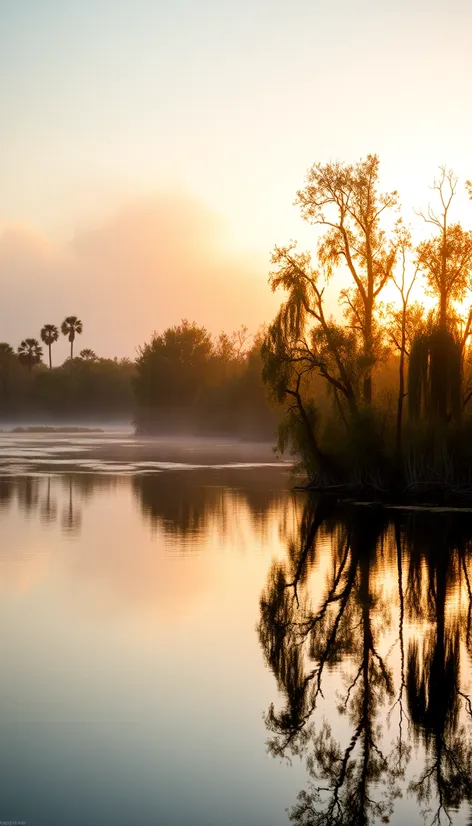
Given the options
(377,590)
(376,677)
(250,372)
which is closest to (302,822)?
(376,677)

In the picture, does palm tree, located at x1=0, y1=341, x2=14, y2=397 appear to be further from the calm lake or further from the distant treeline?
the calm lake

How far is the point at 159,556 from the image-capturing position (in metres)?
19.7

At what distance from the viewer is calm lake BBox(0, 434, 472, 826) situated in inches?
302

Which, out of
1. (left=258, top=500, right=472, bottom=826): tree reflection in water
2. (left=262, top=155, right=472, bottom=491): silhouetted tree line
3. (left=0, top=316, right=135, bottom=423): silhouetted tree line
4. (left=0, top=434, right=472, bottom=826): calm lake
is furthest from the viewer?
(left=0, top=316, right=135, bottom=423): silhouetted tree line

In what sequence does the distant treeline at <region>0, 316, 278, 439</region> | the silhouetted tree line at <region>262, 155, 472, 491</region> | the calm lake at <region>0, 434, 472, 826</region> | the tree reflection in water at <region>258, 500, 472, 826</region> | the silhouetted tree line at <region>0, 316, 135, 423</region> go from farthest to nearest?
the silhouetted tree line at <region>0, 316, 135, 423</region> < the distant treeline at <region>0, 316, 278, 439</region> < the silhouetted tree line at <region>262, 155, 472, 491</region> < the tree reflection in water at <region>258, 500, 472, 826</region> < the calm lake at <region>0, 434, 472, 826</region>

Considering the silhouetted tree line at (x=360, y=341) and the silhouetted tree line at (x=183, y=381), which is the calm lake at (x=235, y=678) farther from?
the silhouetted tree line at (x=183, y=381)

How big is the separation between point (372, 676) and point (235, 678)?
55.4 inches

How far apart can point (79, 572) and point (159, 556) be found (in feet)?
8.01

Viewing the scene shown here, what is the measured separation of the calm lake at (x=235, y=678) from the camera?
766cm

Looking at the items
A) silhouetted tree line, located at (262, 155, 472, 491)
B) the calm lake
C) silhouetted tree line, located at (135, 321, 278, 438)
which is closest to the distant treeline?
silhouetted tree line, located at (135, 321, 278, 438)

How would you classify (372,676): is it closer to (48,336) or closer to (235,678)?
(235,678)

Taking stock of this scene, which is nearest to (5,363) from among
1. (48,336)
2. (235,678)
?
(48,336)

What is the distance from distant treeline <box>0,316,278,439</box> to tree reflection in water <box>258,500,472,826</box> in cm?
4531

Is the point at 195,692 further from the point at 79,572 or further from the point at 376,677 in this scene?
the point at 79,572
